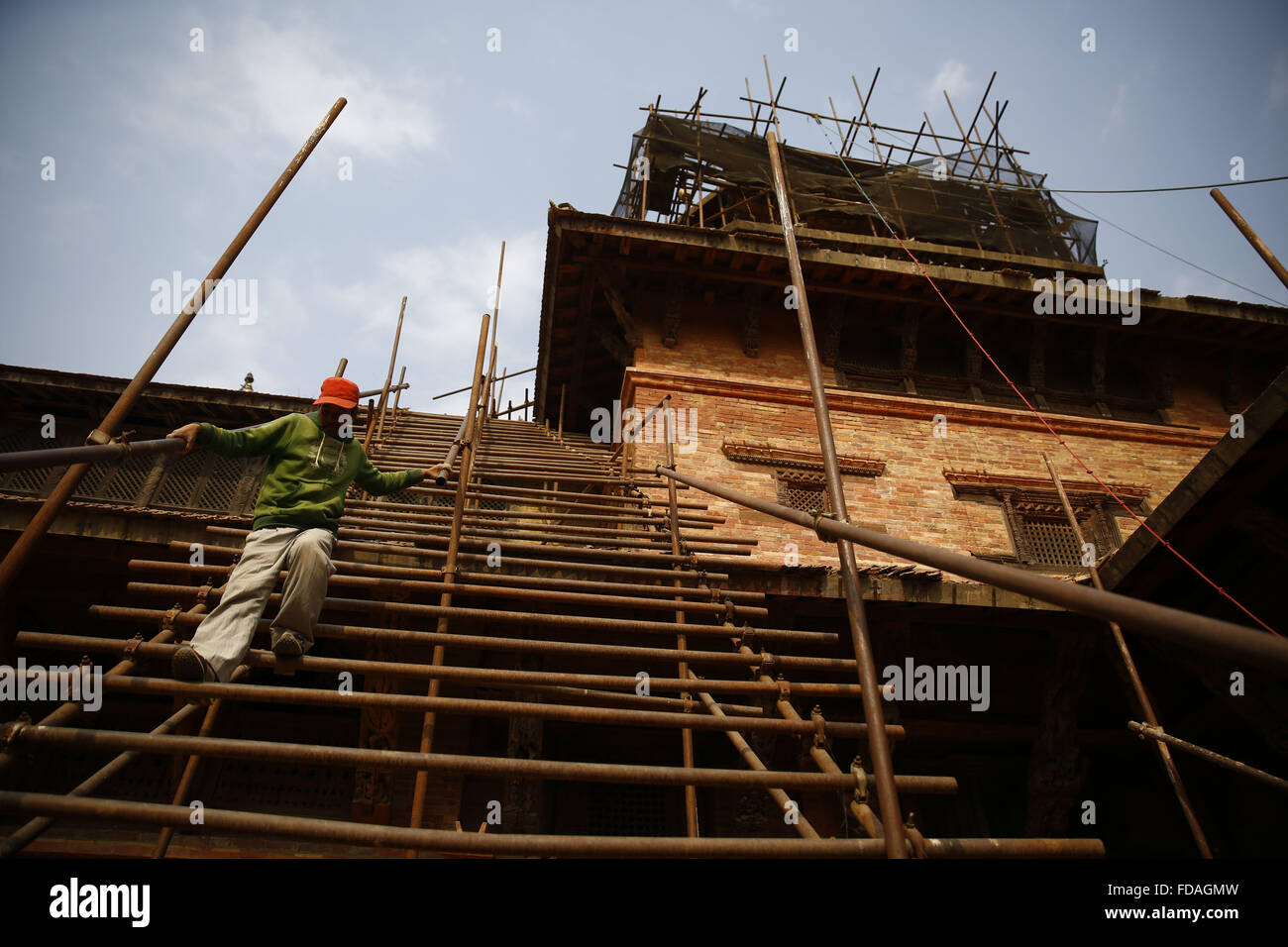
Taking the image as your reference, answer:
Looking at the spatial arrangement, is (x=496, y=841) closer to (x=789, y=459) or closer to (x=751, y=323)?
(x=789, y=459)

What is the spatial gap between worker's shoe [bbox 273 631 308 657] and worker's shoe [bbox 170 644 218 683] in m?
0.30

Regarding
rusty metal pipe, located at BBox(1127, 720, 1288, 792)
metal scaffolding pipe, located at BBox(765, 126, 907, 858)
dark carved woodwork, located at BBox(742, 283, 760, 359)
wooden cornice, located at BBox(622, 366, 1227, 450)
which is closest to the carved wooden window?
wooden cornice, located at BBox(622, 366, 1227, 450)

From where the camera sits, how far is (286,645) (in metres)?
3.29

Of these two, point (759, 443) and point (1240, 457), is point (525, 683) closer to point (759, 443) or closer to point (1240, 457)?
point (1240, 457)

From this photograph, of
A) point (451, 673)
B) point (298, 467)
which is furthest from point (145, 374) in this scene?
point (451, 673)

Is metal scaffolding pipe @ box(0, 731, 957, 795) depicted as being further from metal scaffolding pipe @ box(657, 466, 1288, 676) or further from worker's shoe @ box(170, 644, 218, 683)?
metal scaffolding pipe @ box(657, 466, 1288, 676)

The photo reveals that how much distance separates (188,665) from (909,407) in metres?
10.4

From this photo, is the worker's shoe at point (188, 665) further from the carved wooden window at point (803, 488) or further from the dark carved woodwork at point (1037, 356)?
the dark carved woodwork at point (1037, 356)

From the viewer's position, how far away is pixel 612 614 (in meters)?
5.18

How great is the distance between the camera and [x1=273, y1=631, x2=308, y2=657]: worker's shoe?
328 centimetres

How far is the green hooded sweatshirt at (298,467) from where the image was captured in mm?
3900
